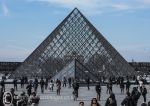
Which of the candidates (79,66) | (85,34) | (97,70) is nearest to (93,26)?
(85,34)

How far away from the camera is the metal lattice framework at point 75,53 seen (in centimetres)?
5669

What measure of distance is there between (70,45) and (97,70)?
4.21 metres

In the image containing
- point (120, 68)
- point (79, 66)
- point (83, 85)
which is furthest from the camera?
point (120, 68)

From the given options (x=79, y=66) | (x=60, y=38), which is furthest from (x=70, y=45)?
(x=79, y=66)

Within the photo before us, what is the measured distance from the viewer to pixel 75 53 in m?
59.5

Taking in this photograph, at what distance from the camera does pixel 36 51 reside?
57500 mm

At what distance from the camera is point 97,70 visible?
57.2m

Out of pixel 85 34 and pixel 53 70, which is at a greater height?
pixel 85 34

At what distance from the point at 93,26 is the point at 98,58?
375cm

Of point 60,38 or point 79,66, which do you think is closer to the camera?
point 79,66

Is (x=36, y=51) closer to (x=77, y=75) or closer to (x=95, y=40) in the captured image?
(x=95, y=40)

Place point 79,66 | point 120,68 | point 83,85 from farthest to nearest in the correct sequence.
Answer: point 120,68
point 79,66
point 83,85

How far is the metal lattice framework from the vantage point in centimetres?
5669

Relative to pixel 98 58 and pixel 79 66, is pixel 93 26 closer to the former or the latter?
pixel 98 58
